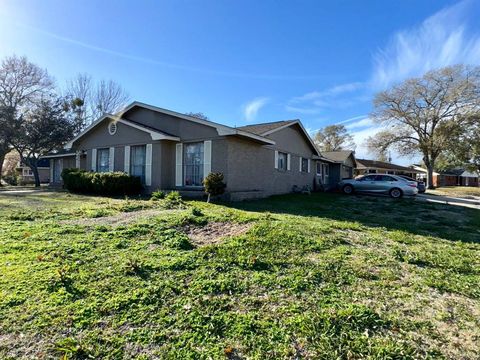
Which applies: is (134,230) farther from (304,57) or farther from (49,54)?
(49,54)

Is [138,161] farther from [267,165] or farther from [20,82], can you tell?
[20,82]

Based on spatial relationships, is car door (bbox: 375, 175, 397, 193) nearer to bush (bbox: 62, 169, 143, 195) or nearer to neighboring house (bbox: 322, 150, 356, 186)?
neighboring house (bbox: 322, 150, 356, 186)

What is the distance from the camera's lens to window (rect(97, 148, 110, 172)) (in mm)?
17172

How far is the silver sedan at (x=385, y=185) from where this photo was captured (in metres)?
17.7

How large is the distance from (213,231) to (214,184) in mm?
5261

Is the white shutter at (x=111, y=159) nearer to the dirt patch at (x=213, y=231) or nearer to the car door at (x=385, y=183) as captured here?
the dirt patch at (x=213, y=231)

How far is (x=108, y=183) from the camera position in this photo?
14.0m

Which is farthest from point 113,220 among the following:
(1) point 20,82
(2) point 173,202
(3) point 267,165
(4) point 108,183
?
(1) point 20,82

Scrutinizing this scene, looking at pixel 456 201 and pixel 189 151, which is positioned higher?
pixel 189 151

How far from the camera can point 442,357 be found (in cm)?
257

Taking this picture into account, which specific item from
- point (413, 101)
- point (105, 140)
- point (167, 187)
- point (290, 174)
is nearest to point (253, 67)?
point (290, 174)

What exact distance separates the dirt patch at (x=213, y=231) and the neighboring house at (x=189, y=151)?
5577 millimetres

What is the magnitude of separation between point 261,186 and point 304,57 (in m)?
6.87

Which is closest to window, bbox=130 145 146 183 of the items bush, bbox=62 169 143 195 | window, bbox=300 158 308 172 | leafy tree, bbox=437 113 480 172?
bush, bbox=62 169 143 195
